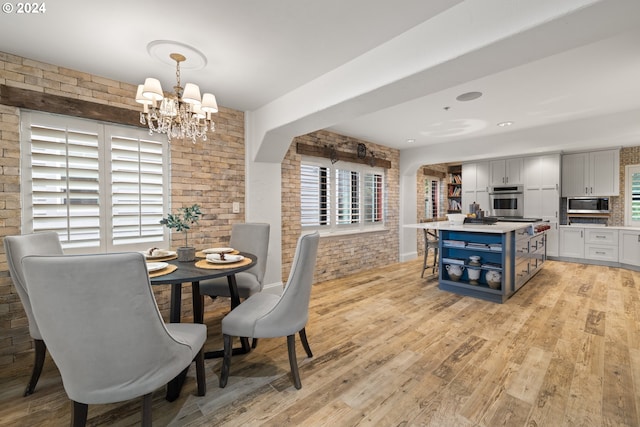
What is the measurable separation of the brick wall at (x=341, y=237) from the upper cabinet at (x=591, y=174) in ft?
11.7

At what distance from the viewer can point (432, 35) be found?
184 cm

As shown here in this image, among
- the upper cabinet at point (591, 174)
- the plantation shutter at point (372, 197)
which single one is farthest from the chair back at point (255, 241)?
the upper cabinet at point (591, 174)

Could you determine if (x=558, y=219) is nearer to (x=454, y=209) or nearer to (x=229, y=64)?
(x=454, y=209)

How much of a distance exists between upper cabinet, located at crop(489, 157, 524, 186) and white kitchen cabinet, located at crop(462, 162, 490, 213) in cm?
14

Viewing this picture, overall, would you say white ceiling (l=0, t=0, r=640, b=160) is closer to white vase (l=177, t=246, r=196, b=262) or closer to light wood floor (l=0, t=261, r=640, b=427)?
white vase (l=177, t=246, r=196, b=262)

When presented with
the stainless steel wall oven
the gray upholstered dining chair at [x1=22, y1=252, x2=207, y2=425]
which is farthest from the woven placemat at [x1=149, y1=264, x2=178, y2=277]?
the stainless steel wall oven

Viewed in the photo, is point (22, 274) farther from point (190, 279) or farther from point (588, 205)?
point (588, 205)

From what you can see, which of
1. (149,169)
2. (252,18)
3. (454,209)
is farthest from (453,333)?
(454,209)

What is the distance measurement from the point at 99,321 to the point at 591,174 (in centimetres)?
788

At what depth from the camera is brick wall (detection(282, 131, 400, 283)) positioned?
162 inches

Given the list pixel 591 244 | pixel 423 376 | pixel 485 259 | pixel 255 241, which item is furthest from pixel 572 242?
pixel 255 241

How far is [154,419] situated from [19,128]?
251cm

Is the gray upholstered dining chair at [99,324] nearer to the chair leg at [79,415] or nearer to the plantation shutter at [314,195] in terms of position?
the chair leg at [79,415]

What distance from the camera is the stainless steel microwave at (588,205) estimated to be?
5.61 meters
